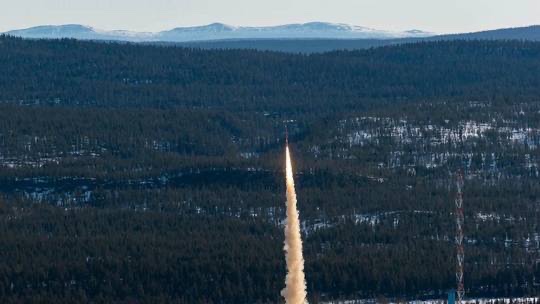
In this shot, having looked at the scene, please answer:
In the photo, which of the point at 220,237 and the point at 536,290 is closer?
the point at 536,290

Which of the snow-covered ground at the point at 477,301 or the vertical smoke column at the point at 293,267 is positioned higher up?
the vertical smoke column at the point at 293,267

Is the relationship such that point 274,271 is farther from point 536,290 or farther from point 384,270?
point 536,290

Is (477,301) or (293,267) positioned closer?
(293,267)

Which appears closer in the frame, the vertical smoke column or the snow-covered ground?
the vertical smoke column

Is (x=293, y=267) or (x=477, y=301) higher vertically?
(x=293, y=267)

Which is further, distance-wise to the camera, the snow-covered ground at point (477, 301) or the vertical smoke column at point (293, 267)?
the snow-covered ground at point (477, 301)

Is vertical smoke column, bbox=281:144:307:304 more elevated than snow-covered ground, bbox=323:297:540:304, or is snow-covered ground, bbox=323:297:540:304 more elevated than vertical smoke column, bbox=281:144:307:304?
vertical smoke column, bbox=281:144:307:304

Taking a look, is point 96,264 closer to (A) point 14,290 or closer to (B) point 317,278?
(A) point 14,290

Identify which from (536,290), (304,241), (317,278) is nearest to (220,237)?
(304,241)

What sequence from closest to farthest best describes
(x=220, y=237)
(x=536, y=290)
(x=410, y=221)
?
(x=536, y=290), (x=220, y=237), (x=410, y=221)

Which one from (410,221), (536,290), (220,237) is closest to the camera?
(536,290)
